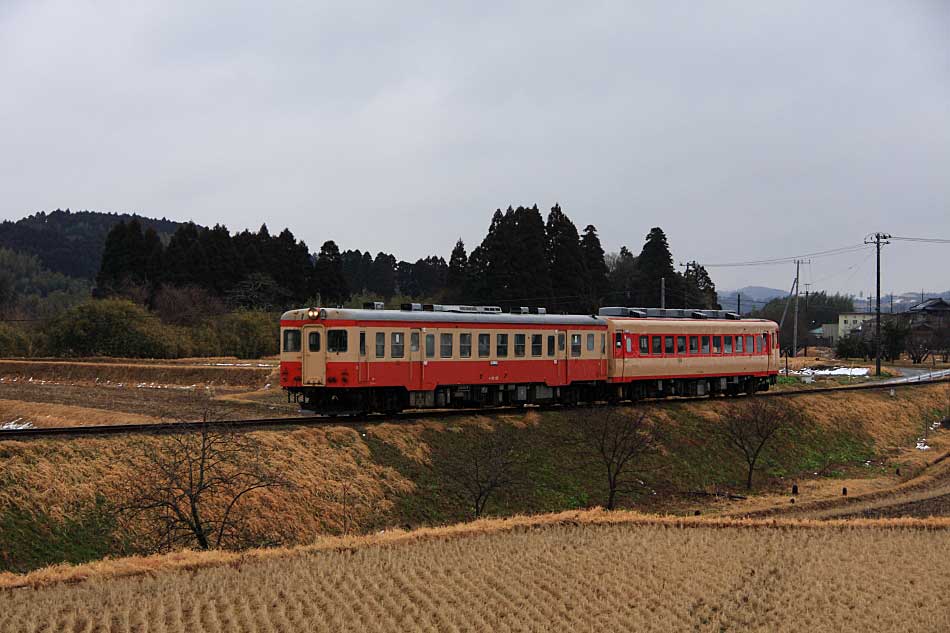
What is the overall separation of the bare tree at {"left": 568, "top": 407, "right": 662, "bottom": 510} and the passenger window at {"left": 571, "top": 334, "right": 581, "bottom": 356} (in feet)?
7.06

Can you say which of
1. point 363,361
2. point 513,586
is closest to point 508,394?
point 363,361

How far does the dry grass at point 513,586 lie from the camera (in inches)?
505

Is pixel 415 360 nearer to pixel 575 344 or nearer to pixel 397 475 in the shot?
pixel 397 475

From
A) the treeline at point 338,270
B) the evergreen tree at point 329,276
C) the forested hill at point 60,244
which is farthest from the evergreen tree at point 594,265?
the forested hill at point 60,244

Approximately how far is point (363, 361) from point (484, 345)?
4.97 meters

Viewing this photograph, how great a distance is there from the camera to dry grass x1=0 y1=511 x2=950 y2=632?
12820mm

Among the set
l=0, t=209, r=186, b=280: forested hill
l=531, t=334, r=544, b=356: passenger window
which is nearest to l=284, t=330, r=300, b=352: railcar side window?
l=531, t=334, r=544, b=356: passenger window

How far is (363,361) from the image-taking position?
25156 millimetres

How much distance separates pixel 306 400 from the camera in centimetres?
2672

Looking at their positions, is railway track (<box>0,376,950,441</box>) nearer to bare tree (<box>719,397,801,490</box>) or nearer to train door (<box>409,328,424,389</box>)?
train door (<box>409,328,424,389</box>)

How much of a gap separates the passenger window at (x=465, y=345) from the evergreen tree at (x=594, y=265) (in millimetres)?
45760

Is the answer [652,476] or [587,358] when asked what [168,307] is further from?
[652,476]

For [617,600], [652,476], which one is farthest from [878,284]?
[617,600]

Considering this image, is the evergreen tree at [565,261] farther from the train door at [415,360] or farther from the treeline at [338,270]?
the train door at [415,360]
